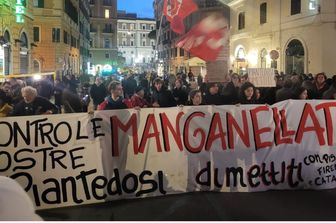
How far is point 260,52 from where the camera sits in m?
33.3

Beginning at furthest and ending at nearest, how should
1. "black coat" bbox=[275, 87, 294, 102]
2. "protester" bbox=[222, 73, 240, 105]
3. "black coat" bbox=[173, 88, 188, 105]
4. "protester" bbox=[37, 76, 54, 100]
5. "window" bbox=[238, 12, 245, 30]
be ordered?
1. "window" bbox=[238, 12, 245, 30]
2. "protester" bbox=[37, 76, 54, 100]
3. "black coat" bbox=[173, 88, 188, 105]
4. "protester" bbox=[222, 73, 240, 105]
5. "black coat" bbox=[275, 87, 294, 102]

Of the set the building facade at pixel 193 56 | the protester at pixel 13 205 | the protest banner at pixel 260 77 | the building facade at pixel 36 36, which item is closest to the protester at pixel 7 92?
the building facade at pixel 193 56

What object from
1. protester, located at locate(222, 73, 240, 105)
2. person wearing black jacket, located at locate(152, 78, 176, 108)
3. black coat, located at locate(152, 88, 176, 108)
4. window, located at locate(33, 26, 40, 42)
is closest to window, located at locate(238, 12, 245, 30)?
window, located at locate(33, 26, 40, 42)

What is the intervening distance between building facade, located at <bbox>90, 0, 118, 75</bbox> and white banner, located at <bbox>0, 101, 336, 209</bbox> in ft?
323

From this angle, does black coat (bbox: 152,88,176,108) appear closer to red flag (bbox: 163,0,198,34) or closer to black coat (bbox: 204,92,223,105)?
black coat (bbox: 204,92,223,105)

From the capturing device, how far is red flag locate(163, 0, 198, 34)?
35.9 ft

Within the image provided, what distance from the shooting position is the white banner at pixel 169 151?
263 inches

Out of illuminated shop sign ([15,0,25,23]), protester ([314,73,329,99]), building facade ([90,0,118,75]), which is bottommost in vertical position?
protester ([314,73,329,99])

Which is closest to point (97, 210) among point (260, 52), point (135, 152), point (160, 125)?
point (135, 152)

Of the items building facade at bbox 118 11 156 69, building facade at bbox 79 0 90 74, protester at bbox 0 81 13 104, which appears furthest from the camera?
building facade at bbox 118 11 156 69

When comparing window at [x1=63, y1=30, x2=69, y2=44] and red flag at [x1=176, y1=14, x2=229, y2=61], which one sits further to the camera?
window at [x1=63, y1=30, x2=69, y2=44]

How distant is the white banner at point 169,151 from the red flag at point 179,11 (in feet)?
13.5

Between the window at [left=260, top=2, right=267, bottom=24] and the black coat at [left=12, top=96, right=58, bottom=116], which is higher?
the window at [left=260, top=2, right=267, bottom=24]

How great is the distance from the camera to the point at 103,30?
4149 inches
